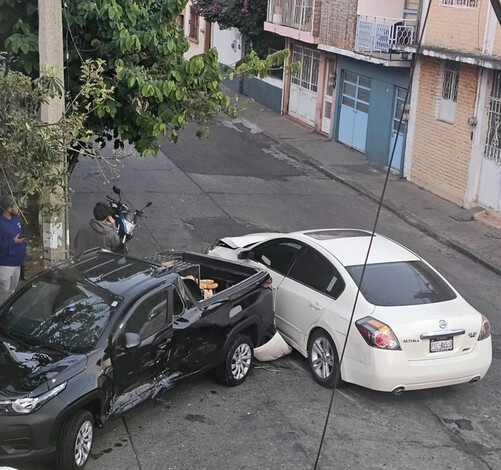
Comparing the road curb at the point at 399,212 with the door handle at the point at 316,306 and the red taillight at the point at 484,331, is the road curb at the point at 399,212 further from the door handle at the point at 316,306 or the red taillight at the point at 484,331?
the door handle at the point at 316,306

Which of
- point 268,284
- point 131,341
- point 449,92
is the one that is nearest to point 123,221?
point 268,284

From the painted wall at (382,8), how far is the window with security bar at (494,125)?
5481 mm

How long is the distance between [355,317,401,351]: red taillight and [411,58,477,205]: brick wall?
10448mm

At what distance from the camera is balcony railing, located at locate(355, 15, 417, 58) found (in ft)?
66.0

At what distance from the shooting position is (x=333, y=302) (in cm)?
887

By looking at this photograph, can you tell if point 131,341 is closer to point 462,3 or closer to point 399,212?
point 399,212

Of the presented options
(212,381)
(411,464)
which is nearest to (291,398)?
(212,381)

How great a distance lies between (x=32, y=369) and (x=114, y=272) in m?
1.59

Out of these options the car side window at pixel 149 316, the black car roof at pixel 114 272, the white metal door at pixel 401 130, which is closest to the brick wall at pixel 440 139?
the white metal door at pixel 401 130

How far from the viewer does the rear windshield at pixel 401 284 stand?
28.6 ft

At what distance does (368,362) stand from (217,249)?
3.61 meters

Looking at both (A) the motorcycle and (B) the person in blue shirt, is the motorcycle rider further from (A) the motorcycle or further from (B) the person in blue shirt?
(B) the person in blue shirt

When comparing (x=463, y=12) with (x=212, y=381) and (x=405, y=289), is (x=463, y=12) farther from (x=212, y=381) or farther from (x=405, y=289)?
(x=212, y=381)

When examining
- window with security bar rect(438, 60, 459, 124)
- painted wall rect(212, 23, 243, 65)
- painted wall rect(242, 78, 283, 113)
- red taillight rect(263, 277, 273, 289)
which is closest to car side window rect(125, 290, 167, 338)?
red taillight rect(263, 277, 273, 289)
